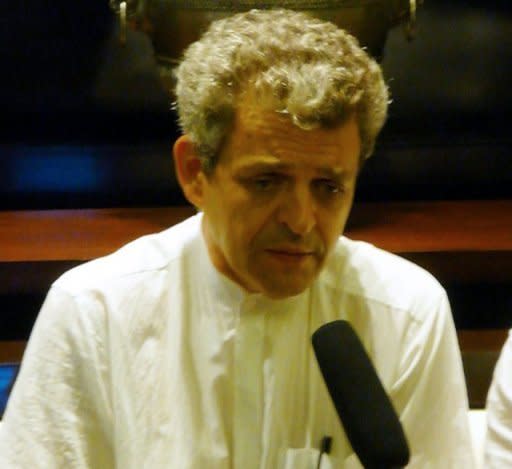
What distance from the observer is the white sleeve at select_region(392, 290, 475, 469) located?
3.89 feet

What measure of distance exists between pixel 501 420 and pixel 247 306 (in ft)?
1.20

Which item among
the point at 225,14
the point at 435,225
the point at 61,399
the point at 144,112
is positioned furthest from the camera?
the point at 144,112

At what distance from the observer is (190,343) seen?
1.19 meters

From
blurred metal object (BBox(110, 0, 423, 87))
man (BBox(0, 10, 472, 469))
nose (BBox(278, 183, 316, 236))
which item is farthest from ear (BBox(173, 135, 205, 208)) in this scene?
blurred metal object (BBox(110, 0, 423, 87))

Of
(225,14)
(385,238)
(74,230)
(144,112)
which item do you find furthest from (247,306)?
(144,112)

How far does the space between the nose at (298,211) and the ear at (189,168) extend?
0.41ft

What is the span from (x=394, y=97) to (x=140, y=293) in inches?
61.7

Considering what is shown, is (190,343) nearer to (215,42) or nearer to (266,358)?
(266,358)

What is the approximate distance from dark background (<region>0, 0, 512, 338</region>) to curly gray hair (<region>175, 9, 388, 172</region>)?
4.73 feet

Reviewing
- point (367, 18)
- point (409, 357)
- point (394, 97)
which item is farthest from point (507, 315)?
point (409, 357)

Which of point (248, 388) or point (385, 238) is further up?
point (248, 388)

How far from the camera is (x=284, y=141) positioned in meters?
1.02

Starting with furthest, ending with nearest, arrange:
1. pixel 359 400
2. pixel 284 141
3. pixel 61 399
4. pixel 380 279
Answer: pixel 380 279
pixel 61 399
pixel 284 141
pixel 359 400

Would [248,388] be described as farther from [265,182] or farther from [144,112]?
[144,112]
